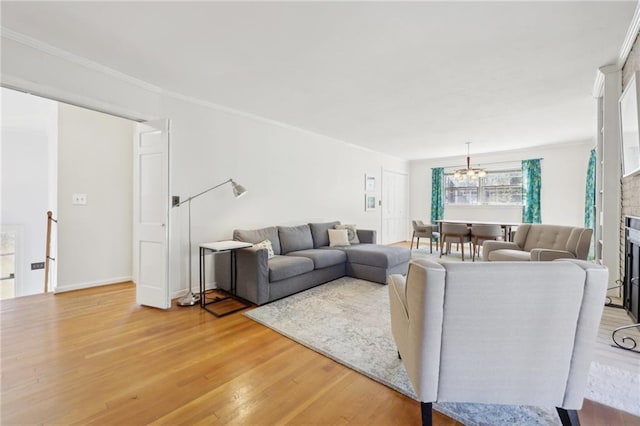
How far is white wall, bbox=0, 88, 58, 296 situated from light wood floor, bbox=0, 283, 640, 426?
3343 millimetres

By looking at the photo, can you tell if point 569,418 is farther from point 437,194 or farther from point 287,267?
point 437,194

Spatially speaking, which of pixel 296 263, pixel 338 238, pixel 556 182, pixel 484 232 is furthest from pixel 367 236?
pixel 556 182

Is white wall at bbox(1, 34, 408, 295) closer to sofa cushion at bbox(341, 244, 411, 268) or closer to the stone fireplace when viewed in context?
sofa cushion at bbox(341, 244, 411, 268)

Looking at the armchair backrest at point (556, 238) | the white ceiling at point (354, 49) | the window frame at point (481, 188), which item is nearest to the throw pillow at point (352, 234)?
the white ceiling at point (354, 49)

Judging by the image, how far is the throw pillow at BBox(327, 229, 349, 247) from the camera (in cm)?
477

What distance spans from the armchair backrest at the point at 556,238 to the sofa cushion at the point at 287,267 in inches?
130

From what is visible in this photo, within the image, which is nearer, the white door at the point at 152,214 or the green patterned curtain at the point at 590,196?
the white door at the point at 152,214

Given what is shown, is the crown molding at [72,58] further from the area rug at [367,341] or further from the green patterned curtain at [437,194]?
the green patterned curtain at [437,194]

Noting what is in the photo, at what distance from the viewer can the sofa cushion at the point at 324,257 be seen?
151 inches

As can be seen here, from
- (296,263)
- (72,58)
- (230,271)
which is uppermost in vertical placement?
(72,58)

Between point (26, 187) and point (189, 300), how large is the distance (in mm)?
4508

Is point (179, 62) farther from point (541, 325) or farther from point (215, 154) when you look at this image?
point (541, 325)

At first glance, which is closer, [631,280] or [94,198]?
[631,280]

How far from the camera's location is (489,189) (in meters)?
7.40
